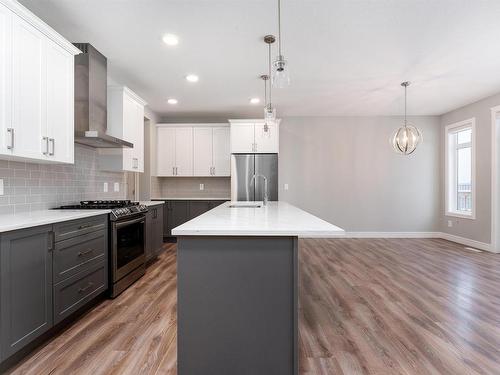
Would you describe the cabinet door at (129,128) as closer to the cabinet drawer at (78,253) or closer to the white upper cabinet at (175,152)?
the cabinet drawer at (78,253)

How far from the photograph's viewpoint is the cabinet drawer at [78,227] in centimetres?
213

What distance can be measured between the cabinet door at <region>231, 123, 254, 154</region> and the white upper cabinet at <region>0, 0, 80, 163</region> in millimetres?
3201

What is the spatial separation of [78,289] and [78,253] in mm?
296

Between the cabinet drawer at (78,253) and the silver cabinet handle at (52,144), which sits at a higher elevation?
the silver cabinet handle at (52,144)

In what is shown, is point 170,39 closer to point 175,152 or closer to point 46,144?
point 46,144

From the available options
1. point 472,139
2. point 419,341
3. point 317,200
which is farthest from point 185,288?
point 472,139

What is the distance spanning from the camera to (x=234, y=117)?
20.0 ft

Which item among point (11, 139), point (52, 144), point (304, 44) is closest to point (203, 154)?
point (304, 44)

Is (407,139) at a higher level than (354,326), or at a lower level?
higher

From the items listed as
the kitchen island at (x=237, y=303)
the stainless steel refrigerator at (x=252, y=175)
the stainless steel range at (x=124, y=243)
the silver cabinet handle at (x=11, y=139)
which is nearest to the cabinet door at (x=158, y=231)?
the stainless steel range at (x=124, y=243)

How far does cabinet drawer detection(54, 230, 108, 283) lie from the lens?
212 centimetres

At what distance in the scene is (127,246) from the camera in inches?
124

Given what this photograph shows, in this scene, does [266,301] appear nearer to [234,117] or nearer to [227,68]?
[227,68]

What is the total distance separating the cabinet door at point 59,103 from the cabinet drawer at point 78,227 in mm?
570
